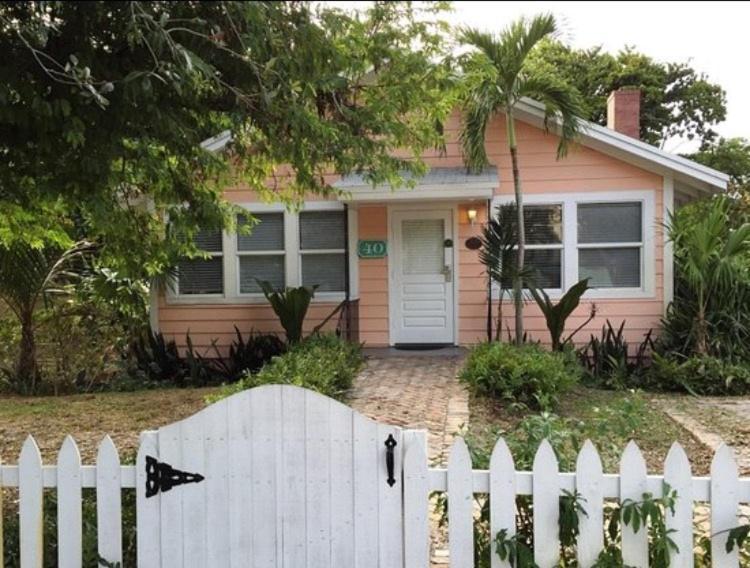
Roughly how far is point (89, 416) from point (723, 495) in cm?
656

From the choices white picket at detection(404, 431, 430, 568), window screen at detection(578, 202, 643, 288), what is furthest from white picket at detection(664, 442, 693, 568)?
window screen at detection(578, 202, 643, 288)

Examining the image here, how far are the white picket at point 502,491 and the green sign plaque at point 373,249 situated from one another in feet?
26.8

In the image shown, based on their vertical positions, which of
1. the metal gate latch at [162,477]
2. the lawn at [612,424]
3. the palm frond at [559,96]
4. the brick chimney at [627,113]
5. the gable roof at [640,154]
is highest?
the brick chimney at [627,113]

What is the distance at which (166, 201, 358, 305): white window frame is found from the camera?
1075 cm

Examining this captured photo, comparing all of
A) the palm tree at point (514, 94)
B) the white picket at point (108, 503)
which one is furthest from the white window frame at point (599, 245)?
the white picket at point (108, 503)

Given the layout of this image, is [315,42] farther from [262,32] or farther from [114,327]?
[114,327]

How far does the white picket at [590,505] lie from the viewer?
2.59 metres

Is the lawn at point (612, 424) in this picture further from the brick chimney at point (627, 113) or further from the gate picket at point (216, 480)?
the brick chimney at point (627, 113)

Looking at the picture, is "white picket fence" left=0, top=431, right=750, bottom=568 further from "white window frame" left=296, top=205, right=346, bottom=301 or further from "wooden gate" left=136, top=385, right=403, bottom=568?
"white window frame" left=296, top=205, right=346, bottom=301

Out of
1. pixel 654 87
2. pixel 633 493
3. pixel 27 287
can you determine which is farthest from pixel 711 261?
pixel 654 87

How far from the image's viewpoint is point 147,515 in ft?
9.12

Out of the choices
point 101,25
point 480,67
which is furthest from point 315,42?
point 480,67

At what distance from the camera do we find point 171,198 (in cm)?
454

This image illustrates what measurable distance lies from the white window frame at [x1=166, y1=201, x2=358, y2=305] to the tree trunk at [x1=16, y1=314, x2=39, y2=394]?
2181 millimetres
